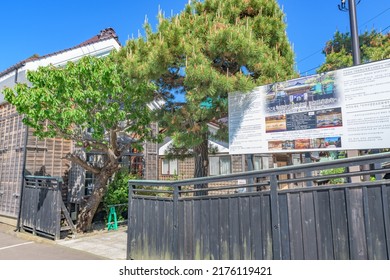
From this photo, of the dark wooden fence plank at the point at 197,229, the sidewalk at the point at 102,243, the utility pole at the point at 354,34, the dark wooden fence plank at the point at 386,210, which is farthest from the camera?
the sidewalk at the point at 102,243

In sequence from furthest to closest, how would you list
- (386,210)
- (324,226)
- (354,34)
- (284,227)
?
1. (354,34)
2. (284,227)
3. (324,226)
4. (386,210)

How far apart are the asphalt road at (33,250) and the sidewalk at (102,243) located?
0.69 ft

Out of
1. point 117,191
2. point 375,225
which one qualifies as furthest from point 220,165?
point 375,225

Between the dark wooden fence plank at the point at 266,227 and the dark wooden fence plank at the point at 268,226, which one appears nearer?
the dark wooden fence plank at the point at 268,226

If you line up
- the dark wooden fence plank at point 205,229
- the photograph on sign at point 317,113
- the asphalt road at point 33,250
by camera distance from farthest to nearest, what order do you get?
the asphalt road at point 33,250 < the dark wooden fence plank at point 205,229 < the photograph on sign at point 317,113

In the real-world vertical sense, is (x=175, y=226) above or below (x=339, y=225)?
below

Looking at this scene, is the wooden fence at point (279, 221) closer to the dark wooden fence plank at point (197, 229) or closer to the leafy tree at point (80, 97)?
the dark wooden fence plank at point (197, 229)

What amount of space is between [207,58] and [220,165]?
10746 millimetres

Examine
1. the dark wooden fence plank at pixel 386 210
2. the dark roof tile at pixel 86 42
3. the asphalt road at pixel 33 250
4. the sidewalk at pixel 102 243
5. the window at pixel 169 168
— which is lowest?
the asphalt road at pixel 33 250

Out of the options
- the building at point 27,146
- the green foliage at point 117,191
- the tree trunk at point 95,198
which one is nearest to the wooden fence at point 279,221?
the tree trunk at point 95,198

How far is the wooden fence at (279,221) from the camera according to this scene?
9.28 feet

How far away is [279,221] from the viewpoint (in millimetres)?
3432

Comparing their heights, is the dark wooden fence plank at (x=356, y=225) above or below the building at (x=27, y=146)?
below

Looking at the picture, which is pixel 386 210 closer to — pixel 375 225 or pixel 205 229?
pixel 375 225
